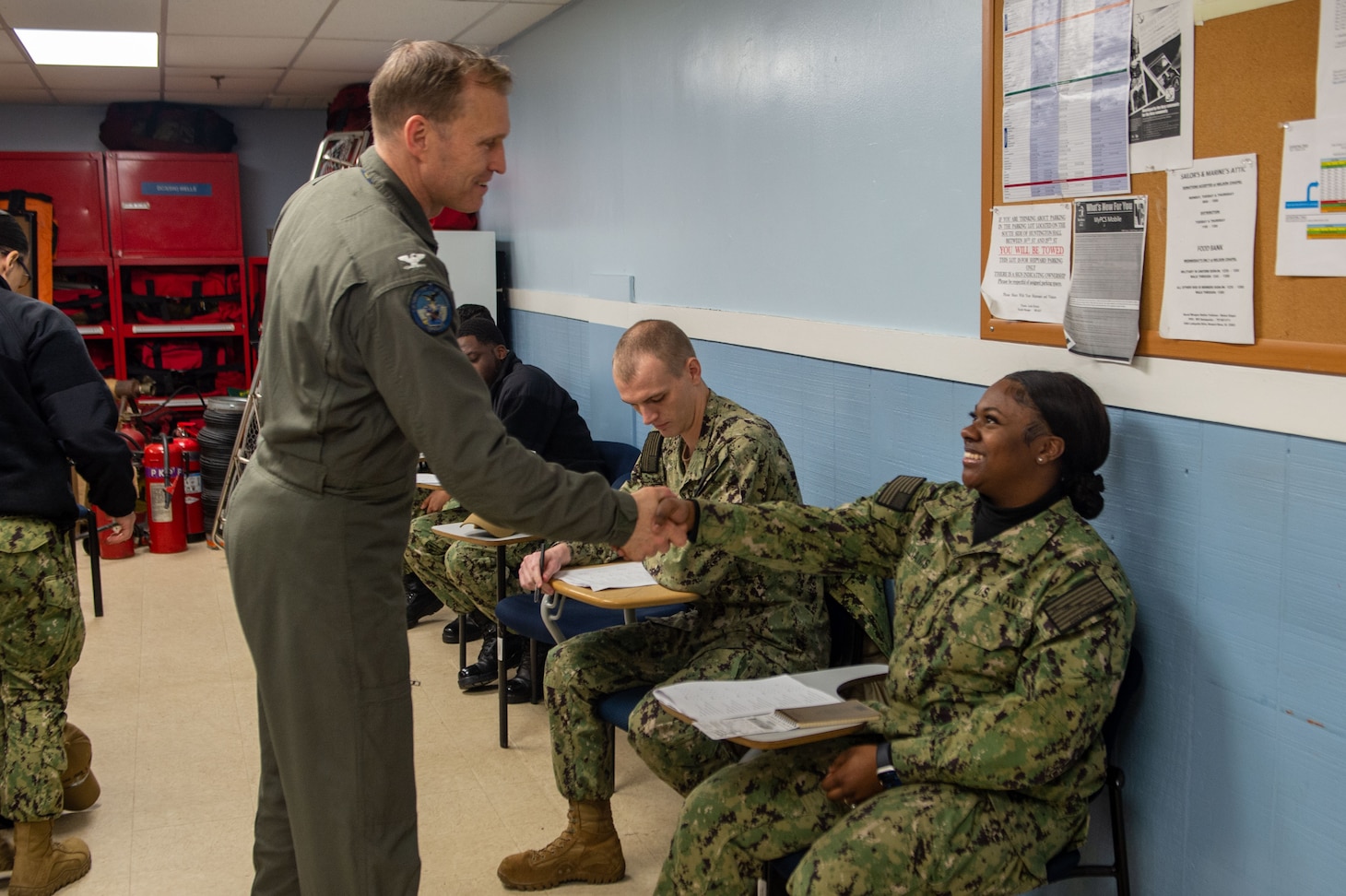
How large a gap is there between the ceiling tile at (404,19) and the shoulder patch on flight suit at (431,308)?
3.70 meters

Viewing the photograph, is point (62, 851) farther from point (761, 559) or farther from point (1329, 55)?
point (1329, 55)

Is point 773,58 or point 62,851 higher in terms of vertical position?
point 773,58

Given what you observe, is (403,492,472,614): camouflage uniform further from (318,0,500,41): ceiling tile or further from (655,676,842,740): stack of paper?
(318,0,500,41): ceiling tile

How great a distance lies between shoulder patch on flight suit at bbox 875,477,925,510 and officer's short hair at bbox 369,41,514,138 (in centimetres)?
111

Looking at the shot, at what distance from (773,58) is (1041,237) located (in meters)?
1.37

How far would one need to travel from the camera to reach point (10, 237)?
296cm

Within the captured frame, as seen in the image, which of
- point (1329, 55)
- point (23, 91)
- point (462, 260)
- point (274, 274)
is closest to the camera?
point (1329, 55)

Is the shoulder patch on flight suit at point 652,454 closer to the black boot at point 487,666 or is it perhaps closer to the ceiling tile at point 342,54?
the black boot at point 487,666

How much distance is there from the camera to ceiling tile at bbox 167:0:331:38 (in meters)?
4.98

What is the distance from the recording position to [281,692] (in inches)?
71.5

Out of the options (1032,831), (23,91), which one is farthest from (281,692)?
(23,91)

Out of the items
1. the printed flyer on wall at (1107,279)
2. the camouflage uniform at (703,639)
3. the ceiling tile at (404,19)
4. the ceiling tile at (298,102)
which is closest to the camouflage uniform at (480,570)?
the camouflage uniform at (703,639)

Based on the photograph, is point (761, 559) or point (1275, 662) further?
point (761, 559)

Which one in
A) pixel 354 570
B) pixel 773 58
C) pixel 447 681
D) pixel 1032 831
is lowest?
pixel 447 681
